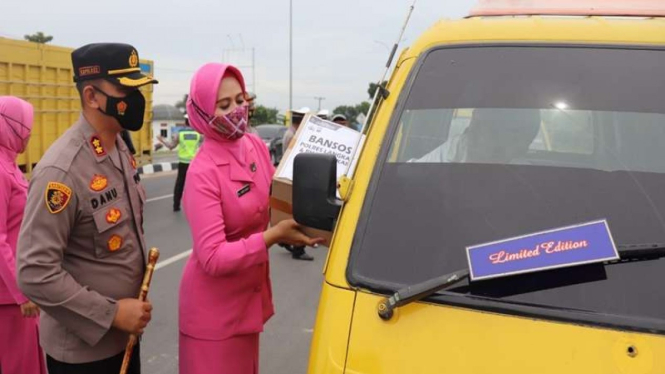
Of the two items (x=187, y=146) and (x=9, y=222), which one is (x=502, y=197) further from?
(x=187, y=146)

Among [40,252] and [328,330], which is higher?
[40,252]

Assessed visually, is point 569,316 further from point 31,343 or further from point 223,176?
point 31,343

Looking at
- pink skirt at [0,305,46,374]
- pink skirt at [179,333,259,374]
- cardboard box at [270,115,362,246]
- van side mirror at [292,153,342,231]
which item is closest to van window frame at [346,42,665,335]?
van side mirror at [292,153,342,231]

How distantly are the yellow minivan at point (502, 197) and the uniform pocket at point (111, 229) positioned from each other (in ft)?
2.26

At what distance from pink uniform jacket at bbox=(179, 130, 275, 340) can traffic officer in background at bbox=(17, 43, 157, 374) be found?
218mm

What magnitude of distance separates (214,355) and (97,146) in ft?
3.02

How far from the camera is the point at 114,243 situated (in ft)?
7.23

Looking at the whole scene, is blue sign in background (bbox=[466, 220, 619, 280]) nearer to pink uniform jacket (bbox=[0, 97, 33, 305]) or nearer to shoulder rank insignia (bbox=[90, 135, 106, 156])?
shoulder rank insignia (bbox=[90, 135, 106, 156])

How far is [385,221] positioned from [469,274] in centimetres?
33

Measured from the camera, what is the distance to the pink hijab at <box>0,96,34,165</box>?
303 cm

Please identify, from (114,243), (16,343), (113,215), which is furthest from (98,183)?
(16,343)

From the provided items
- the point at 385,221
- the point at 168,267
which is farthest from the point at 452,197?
the point at 168,267

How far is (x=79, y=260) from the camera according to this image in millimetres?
2158

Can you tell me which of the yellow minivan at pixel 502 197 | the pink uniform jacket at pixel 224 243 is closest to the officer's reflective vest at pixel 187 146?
the pink uniform jacket at pixel 224 243
